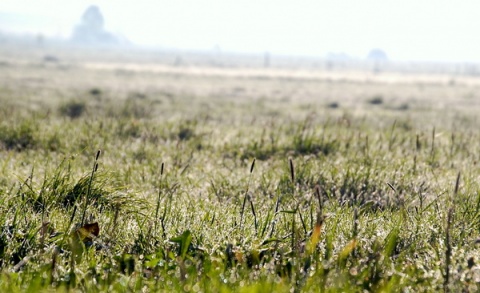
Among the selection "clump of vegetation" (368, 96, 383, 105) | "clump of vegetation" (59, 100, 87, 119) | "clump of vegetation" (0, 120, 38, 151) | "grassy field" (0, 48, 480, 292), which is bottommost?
"clump of vegetation" (368, 96, 383, 105)

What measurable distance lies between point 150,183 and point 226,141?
2.35 meters

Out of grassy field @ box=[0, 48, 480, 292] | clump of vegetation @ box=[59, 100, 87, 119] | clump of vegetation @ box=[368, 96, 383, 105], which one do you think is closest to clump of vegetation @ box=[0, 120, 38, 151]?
grassy field @ box=[0, 48, 480, 292]

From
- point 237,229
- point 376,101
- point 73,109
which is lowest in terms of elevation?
point 376,101

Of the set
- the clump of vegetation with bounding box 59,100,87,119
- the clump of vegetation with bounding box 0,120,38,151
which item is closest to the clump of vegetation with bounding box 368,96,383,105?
the clump of vegetation with bounding box 59,100,87,119

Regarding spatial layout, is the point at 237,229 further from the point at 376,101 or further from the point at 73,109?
the point at 376,101

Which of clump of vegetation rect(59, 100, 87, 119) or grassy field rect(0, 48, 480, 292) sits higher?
grassy field rect(0, 48, 480, 292)

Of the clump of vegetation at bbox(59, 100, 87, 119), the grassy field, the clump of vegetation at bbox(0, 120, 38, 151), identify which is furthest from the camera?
the clump of vegetation at bbox(59, 100, 87, 119)

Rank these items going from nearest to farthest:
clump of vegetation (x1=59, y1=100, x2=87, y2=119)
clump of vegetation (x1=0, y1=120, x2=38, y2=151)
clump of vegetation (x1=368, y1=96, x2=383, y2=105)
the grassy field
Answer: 1. the grassy field
2. clump of vegetation (x1=0, y1=120, x2=38, y2=151)
3. clump of vegetation (x1=59, y1=100, x2=87, y2=119)
4. clump of vegetation (x1=368, y1=96, x2=383, y2=105)

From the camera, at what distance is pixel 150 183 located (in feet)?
17.2

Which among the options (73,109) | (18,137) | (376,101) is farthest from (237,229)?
(376,101)

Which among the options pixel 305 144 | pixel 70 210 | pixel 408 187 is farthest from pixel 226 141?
pixel 70 210

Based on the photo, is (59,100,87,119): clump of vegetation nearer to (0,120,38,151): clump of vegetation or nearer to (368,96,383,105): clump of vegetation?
→ (0,120,38,151): clump of vegetation

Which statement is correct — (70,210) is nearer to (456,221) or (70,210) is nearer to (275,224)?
(275,224)

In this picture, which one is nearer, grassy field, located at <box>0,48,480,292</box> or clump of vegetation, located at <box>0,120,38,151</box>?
grassy field, located at <box>0,48,480,292</box>
